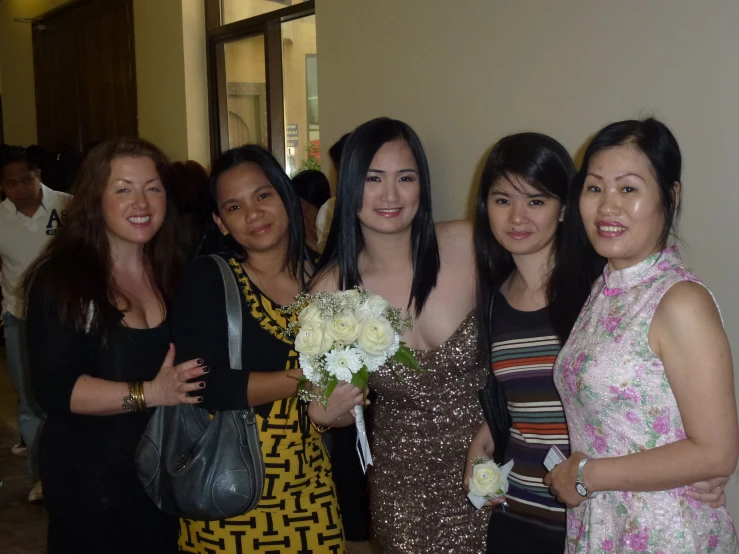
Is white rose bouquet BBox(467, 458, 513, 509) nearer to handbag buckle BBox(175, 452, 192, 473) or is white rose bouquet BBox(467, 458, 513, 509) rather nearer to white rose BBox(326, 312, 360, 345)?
white rose BBox(326, 312, 360, 345)

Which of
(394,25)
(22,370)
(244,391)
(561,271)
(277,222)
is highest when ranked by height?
(394,25)

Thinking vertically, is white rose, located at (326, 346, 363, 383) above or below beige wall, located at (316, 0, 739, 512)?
below

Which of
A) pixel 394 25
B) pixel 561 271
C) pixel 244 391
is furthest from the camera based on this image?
pixel 394 25

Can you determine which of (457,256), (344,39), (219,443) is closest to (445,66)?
(344,39)

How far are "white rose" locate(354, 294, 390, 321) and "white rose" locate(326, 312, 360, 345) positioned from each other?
0.04m

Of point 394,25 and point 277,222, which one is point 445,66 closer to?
point 394,25

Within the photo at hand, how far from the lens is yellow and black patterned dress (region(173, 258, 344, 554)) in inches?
95.8

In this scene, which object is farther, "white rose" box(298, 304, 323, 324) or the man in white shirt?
the man in white shirt

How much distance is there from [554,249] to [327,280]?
2.64 feet

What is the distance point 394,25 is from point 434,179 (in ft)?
3.08

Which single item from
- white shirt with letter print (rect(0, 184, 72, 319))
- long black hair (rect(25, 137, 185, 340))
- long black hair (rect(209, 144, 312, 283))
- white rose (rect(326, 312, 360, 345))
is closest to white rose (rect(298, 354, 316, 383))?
white rose (rect(326, 312, 360, 345))

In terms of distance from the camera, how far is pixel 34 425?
564 centimetres

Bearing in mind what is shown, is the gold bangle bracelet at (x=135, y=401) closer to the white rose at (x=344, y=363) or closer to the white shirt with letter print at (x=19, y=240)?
the white rose at (x=344, y=363)

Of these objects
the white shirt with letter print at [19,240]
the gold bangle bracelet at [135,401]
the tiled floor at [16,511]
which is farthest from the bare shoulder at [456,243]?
the white shirt with letter print at [19,240]
